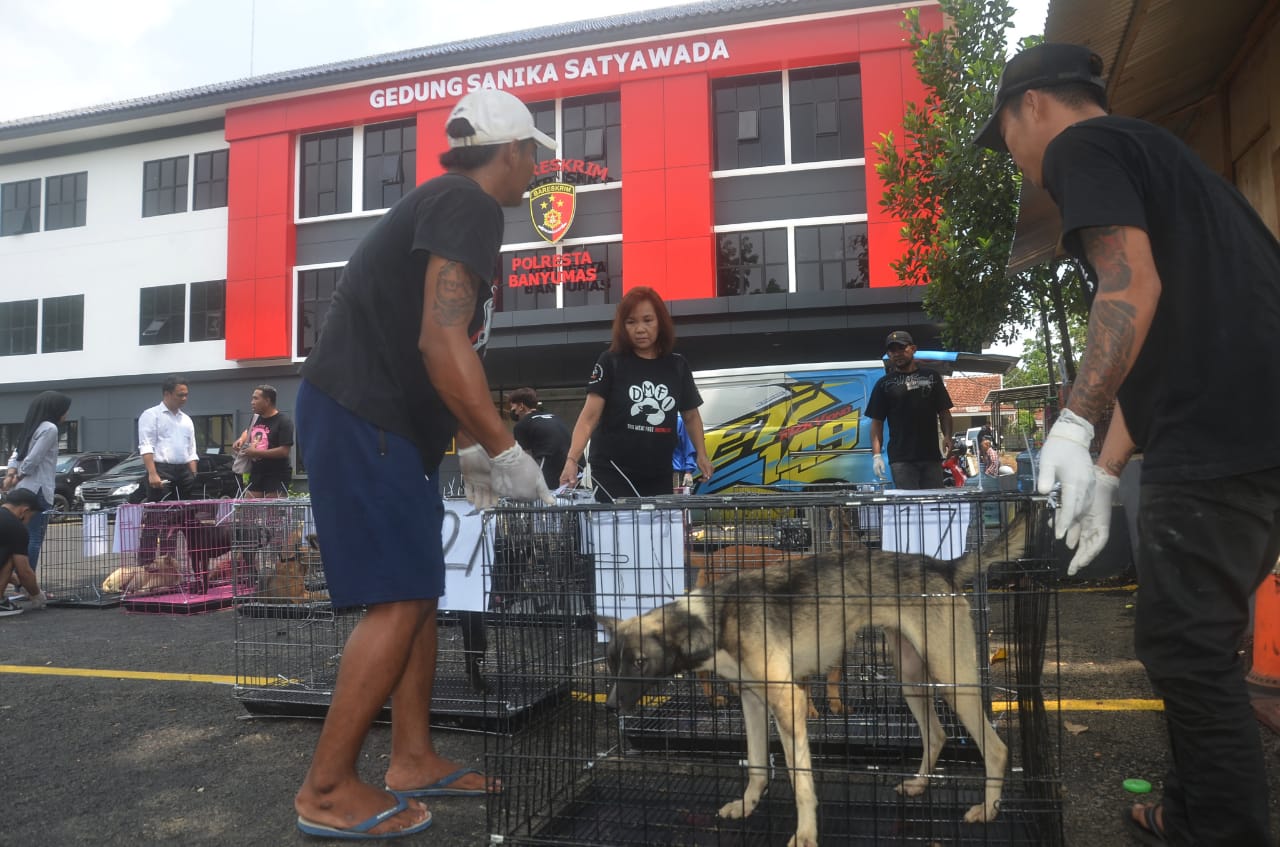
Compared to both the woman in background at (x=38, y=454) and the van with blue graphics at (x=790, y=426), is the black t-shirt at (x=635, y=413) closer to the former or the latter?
the woman in background at (x=38, y=454)

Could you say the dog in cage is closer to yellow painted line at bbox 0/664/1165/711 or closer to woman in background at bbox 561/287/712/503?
yellow painted line at bbox 0/664/1165/711

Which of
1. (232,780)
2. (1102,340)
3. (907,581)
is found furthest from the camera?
(232,780)

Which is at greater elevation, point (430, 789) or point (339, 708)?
point (339, 708)

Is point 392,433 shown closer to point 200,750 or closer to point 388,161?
point 200,750

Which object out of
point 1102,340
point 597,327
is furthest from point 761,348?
point 1102,340

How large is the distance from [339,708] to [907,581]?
1.85 m

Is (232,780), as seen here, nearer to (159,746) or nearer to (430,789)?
(159,746)

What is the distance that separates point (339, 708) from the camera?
102 inches

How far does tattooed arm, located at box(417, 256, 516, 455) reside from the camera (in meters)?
2.57

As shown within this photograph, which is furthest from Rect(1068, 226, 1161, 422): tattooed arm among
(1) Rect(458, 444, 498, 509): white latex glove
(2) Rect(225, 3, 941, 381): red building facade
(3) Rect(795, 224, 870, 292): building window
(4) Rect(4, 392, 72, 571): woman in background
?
(3) Rect(795, 224, 870, 292): building window

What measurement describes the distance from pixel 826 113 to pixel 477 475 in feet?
65.8

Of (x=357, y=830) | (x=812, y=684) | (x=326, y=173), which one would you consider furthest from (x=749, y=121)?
(x=357, y=830)

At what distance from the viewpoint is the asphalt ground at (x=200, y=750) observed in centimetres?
281

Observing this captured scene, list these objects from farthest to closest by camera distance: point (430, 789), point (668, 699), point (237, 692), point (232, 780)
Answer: point (237, 692) < point (668, 699) < point (232, 780) < point (430, 789)
